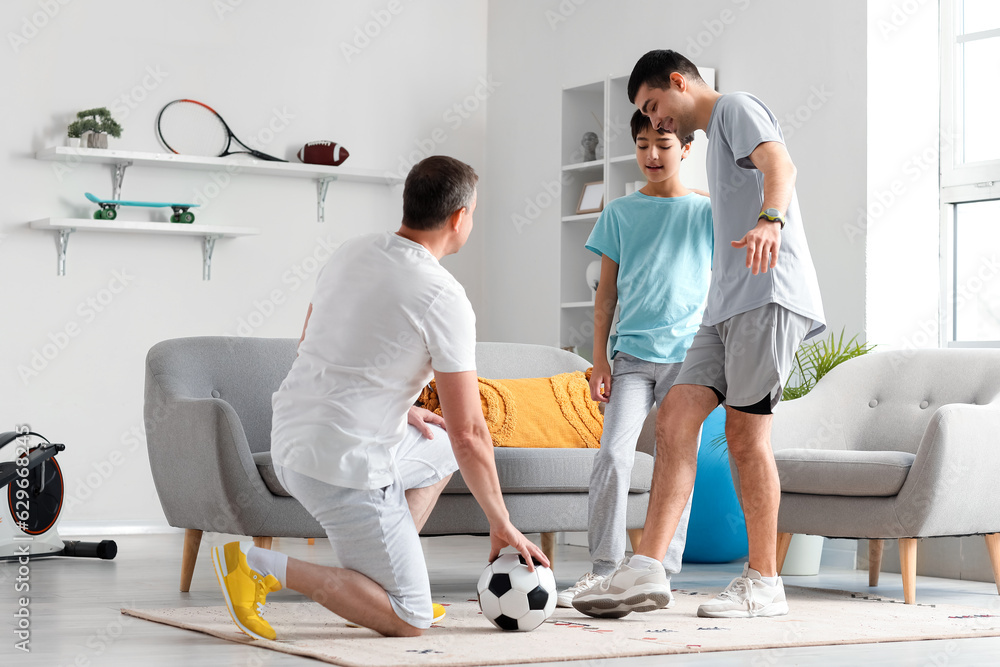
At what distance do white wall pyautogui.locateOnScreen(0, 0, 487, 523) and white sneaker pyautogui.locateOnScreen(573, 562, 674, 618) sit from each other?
122 inches

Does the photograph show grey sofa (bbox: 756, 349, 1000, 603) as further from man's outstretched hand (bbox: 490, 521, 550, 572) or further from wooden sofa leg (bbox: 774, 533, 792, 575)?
man's outstretched hand (bbox: 490, 521, 550, 572)

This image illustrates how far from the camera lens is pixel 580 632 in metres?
2.40

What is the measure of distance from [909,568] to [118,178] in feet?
11.7

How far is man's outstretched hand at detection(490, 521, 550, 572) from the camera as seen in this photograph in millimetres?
2193

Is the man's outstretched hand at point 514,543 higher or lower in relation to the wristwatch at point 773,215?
lower

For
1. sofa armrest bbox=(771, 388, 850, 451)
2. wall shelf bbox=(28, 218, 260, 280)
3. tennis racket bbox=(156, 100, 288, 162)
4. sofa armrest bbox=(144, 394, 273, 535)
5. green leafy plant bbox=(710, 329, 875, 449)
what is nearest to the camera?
sofa armrest bbox=(144, 394, 273, 535)

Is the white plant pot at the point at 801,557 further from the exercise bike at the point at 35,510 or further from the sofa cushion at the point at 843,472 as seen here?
the exercise bike at the point at 35,510

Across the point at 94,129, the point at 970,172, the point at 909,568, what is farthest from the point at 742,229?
the point at 94,129

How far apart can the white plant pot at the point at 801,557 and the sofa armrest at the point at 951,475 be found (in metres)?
0.79

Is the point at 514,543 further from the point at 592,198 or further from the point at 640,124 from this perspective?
the point at 592,198

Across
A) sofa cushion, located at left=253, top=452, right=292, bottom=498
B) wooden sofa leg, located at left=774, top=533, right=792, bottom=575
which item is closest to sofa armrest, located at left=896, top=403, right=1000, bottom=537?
wooden sofa leg, located at left=774, top=533, right=792, bottom=575

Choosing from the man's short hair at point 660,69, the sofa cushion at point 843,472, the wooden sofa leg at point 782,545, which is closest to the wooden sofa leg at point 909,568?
the sofa cushion at point 843,472

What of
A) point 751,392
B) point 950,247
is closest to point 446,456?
point 751,392

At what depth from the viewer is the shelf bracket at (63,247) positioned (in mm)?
4977
